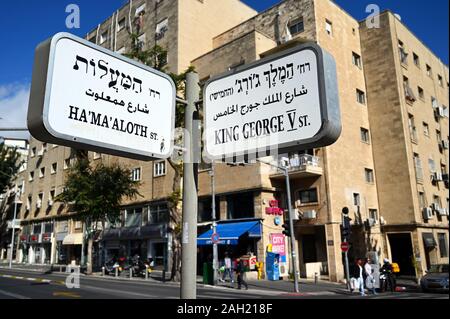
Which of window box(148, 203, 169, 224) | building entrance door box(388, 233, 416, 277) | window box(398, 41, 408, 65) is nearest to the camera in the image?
building entrance door box(388, 233, 416, 277)

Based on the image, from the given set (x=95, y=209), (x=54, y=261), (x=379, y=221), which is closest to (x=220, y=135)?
(x=95, y=209)

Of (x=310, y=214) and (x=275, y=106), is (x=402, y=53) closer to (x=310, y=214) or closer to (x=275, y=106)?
(x=310, y=214)

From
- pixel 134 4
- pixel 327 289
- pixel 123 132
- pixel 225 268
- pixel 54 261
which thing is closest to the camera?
pixel 123 132

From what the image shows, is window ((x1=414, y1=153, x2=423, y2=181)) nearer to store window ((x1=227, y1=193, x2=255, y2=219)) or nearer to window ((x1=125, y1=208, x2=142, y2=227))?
store window ((x1=227, y1=193, x2=255, y2=219))

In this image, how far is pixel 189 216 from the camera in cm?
234

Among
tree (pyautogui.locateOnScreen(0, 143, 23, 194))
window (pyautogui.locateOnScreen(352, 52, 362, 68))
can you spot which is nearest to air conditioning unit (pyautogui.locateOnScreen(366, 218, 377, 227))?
window (pyautogui.locateOnScreen(352, 52, 362, 68))

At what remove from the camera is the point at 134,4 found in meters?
42.1

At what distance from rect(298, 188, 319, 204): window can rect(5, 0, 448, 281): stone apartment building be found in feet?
0.55

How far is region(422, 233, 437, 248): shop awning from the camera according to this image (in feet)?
95.0

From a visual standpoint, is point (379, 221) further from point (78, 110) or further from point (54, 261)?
point (54, 261)

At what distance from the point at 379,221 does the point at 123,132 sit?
104ft

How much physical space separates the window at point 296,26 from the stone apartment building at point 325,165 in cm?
8

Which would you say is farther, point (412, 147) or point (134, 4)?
point (134, 4)

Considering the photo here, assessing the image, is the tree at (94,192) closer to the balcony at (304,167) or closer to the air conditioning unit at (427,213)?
the balcony at (304,167)
